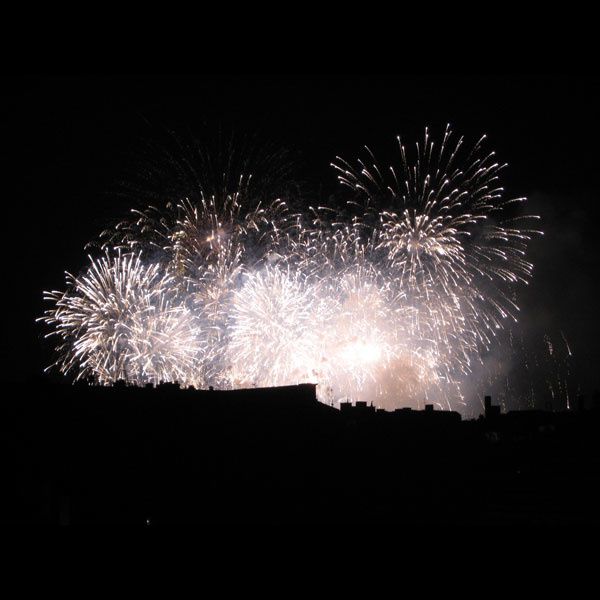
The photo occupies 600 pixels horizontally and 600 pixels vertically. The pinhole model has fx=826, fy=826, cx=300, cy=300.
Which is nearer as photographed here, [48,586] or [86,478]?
[48,586]

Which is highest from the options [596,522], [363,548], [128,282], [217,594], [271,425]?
[128,282]

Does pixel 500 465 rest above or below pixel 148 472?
above

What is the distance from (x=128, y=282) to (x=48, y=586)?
92.2ft

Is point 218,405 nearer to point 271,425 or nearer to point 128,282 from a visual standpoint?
point 271,425

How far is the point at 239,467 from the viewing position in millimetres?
30391

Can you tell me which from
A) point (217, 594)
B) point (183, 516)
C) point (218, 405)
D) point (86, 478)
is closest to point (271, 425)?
point (218, 405)

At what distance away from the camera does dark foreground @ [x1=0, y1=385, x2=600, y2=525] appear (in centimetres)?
2803

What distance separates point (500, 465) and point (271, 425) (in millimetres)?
16661

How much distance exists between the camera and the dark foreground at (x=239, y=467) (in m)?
28.0

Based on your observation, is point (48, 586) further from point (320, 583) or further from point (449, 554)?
point (449, 554)

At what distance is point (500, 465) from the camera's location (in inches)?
1704

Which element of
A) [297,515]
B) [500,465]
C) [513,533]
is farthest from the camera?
[500,465]

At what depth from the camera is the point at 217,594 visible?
8.40m

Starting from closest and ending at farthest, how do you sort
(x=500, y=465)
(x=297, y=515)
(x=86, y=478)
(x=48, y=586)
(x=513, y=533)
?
(x=48, y=586), (x=513, y=533), (x=86, y=478), (x=297, y=515), (x=500, y=465)
